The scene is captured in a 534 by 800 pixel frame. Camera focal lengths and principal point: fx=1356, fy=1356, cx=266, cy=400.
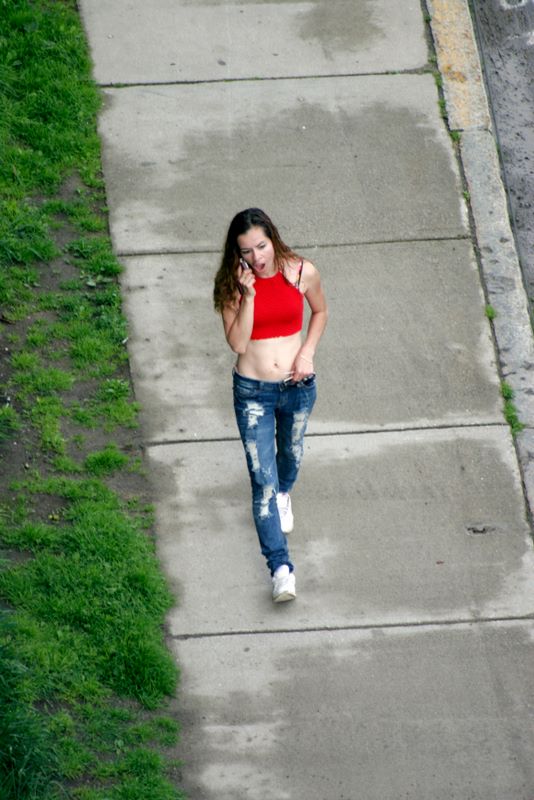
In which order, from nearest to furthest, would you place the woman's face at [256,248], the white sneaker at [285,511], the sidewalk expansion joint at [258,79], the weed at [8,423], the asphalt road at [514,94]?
1. the woman's face at [256,248]
2. the white sneaker at [285,511]
3. the weed at [8,423]
4. the asphalt road at [514,94]
5. the sidewalk expansion joint at [258,79]

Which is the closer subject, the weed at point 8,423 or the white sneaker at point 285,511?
the white sneaker at point 285,511

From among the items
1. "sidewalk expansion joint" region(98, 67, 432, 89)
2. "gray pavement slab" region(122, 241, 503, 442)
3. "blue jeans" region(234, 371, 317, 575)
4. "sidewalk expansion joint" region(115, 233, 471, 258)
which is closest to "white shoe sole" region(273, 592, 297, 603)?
"blue jeans" region(234, 371, 317, 575)

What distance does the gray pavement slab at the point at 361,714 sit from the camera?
5.65m

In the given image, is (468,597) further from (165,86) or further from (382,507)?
(165,86)

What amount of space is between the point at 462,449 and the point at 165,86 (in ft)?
12.4

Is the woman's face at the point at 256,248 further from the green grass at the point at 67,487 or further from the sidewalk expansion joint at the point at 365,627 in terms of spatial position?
the sidewalk expansion joint at the point at 365,627

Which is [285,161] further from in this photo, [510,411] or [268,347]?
[268,347]

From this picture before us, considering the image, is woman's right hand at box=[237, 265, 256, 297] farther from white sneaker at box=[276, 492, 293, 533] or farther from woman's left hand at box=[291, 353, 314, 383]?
white sneaker at box=[276, 492, 293, 533]

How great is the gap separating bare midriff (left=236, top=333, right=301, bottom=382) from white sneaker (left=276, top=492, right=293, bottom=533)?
2.62 ft

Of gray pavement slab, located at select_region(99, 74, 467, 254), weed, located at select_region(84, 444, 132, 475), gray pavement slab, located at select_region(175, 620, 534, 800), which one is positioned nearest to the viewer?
gray pavement slab, located at select_region(175, 620, 534, 800)

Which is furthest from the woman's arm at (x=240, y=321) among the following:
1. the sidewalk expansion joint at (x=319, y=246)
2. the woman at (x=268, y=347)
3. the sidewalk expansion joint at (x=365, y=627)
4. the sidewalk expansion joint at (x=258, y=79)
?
the sidewalk expansion joint at (x=258, y=79)

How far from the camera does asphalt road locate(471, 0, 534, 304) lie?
8617 millimetres

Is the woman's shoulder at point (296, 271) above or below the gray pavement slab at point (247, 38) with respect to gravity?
below

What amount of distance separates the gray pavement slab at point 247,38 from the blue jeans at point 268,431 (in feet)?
12.8
